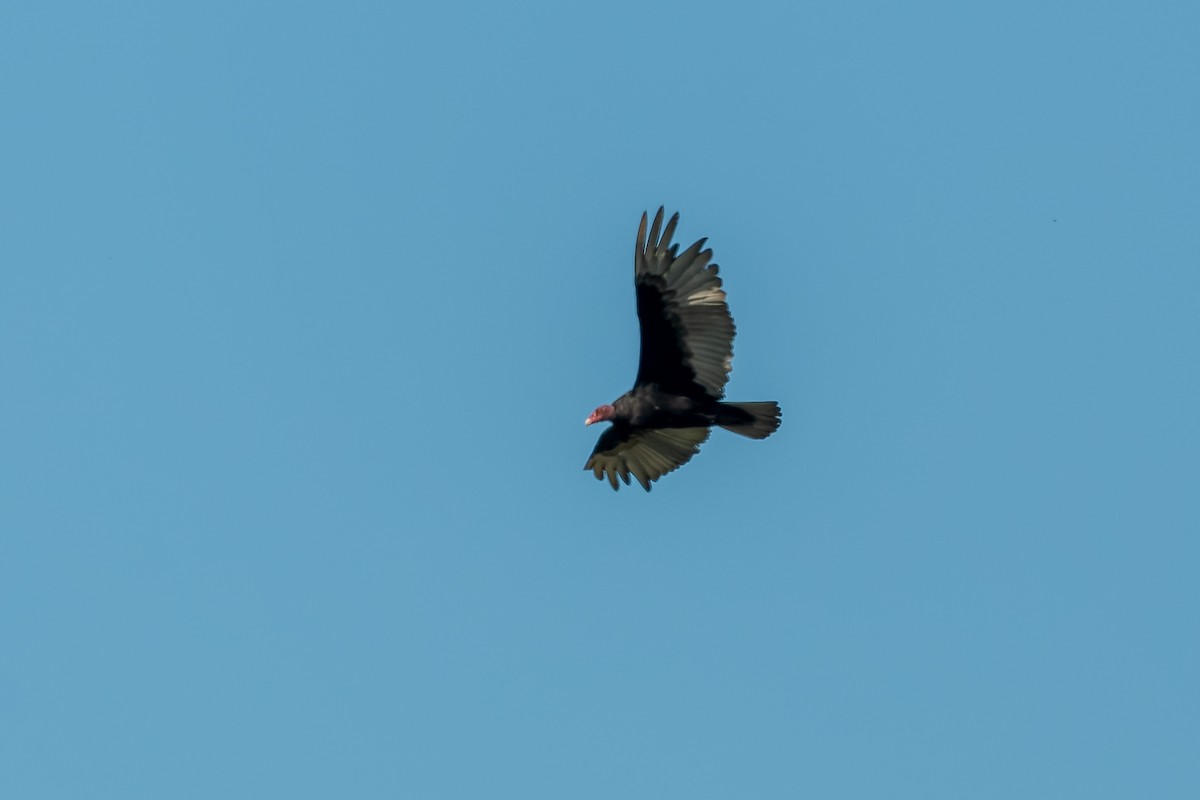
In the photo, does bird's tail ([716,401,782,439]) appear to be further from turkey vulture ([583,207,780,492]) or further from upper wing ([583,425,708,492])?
upper wing ([583,425,708,492])

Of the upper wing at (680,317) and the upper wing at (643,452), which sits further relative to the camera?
the upper wing at (643,452)

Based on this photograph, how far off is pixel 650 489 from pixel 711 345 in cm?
257

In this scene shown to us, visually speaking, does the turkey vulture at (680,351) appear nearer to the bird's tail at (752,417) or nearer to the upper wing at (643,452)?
the bird's tail at (752,417)

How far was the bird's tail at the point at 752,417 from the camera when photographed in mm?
22078

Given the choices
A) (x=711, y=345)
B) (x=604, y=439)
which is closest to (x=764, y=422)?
(x=711, y=345)

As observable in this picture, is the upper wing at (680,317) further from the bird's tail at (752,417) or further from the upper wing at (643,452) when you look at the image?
the upper wing at (643,452)

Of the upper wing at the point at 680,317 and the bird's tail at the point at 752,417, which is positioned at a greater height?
the upper wing at the point at 680,317

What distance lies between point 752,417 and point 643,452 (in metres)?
2.49

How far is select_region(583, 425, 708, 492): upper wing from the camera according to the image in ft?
78.9

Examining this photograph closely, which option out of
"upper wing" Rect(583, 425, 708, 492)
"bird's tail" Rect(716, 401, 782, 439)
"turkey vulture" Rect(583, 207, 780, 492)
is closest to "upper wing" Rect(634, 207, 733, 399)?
"turkey vulture" Rect(583, 207, 780, 492)

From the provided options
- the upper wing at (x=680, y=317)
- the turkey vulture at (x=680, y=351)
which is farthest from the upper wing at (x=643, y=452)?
the upper wing at (x=680, y=317)

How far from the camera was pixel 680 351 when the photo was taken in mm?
22609

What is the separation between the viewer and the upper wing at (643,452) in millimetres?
24062

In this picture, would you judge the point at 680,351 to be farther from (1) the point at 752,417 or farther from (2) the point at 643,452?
(2) the point at 643,452
